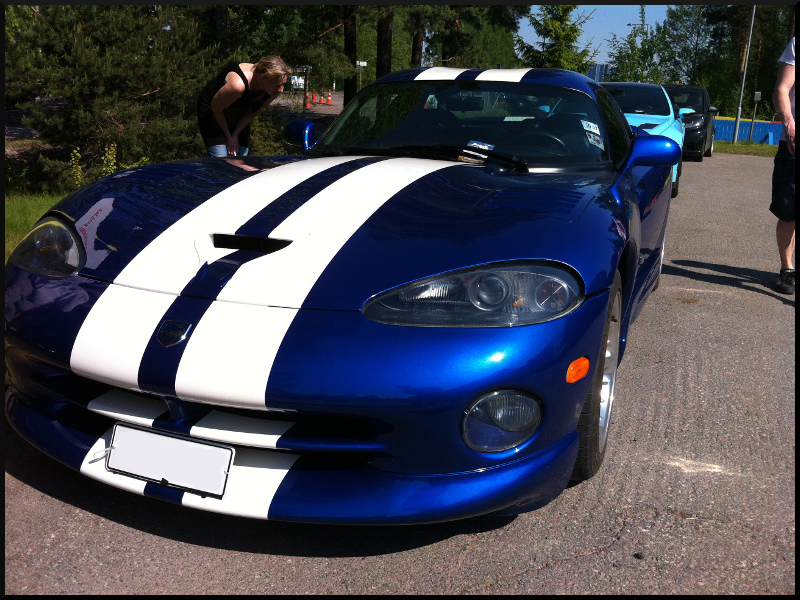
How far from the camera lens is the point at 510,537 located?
2.33 meters

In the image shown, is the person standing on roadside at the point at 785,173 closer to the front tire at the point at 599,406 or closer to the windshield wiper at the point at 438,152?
the windshield wiper at the point at 438,152

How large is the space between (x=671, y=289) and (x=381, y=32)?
15.7 metres

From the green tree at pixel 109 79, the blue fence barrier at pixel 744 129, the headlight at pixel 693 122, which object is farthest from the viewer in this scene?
the blue fence barrier at pixel 744 129

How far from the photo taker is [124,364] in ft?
6.95

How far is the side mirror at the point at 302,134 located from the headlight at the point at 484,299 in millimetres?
2141

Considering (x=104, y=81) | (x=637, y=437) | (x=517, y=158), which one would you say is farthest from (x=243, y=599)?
(x=104, y=81)

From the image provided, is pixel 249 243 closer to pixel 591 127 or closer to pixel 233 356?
pixel 233 356

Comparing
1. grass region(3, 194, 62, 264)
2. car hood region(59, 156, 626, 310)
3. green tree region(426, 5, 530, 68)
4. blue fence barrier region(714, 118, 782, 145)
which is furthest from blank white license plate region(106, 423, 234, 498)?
blue fence barrier region(714, 118, 782, 145)

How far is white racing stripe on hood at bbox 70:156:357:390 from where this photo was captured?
7.02 feet

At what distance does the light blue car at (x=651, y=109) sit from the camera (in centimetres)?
934

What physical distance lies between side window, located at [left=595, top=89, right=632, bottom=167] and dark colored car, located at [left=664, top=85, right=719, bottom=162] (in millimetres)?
12161

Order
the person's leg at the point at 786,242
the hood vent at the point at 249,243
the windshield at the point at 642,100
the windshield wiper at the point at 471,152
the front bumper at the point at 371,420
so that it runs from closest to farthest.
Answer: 1. the front bumper at the point at 371,420
2. the hood vent at the point at 249,243
3. the windshield wiper at the point at 471,152
4. the person's leg at the point at 786,242
5. the windshield at the point at 642,100

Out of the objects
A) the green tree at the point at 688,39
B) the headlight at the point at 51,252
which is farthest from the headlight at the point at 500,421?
A: the green tree at the point at 688,39

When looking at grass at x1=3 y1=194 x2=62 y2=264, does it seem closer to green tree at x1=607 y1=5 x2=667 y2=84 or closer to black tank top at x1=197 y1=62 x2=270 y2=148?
black tank top at x1=197 y1=62 x2=270 y2=148
